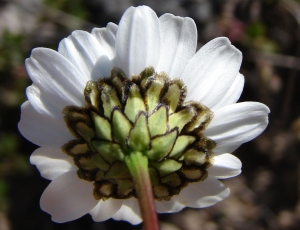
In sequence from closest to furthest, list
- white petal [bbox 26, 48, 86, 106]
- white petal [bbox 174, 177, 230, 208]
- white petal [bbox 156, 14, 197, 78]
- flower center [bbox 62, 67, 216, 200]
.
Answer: flower center [bbox 62, 67, 216, 200] → white petal [bbox 26, 48, 86, 106] → white petal [bbox 156, 14, 197, 78] → white petal [bbox 174, 177, 230, 208]

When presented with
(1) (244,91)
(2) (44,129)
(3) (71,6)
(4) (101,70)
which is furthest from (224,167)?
(3) (71,6)

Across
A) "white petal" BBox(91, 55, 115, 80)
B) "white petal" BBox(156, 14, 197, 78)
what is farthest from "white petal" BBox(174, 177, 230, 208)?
"white petal" BBox(91, 55, 115, 80)

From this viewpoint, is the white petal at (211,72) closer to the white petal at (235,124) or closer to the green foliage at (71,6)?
the white petal at (235,124)

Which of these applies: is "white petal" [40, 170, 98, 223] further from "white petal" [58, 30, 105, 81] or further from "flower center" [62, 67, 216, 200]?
"white petal" [58, 30, 105, 81]

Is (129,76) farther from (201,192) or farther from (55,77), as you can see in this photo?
(201,192)

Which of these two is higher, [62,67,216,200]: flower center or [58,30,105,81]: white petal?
[58,30,105,81]: white petal

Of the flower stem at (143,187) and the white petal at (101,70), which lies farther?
the white petal at (101,70)

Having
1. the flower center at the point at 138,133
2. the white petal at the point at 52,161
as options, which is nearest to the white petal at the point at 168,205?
the flower center at the point at 138,133
